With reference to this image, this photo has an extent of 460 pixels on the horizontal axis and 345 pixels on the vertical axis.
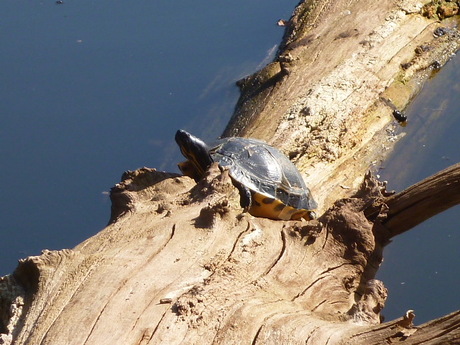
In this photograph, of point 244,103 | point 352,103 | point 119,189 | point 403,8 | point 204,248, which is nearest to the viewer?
point 204,248

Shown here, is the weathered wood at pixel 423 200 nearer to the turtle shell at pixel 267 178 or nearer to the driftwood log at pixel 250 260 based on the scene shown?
the driftwood log at pixel 250 260

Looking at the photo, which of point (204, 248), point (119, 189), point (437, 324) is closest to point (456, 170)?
→ point (437, 324)

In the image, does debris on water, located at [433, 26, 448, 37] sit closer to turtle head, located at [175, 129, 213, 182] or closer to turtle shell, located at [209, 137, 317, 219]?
turtle shell, located at [209, 137, 317, 219]

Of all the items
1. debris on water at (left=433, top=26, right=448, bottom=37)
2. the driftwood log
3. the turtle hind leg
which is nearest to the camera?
the driftwood log

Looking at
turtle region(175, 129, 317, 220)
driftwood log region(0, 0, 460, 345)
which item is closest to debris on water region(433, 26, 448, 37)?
driftwood log region(0, 0, 460, 345)

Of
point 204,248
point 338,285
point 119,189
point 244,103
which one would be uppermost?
point 244,103

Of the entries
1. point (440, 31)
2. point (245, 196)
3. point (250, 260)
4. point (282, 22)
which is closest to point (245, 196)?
point (245, 196)

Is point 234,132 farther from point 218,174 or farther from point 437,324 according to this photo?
point 437,324
